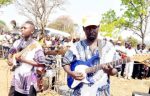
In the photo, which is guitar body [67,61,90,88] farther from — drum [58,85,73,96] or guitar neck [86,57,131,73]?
drum [58,85,73,96]

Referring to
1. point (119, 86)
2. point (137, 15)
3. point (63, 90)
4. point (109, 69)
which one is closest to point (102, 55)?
point (109, 69)

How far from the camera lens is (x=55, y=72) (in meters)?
10.0

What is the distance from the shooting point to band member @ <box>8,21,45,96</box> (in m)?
5.17

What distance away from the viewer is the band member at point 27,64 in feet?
17.0

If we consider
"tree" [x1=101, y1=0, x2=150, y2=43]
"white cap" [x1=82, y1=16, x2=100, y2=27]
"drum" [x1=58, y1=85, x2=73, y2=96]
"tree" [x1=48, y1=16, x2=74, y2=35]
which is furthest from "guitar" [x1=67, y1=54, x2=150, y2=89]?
"tree" [x1=48, y1=16, x2=74, y2=35]

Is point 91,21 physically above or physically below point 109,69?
above

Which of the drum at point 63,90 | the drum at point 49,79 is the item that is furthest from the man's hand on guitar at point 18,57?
the drum at point 49,79

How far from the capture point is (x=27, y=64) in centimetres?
516

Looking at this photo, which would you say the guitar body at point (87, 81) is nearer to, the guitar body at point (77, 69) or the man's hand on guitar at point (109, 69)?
the guitar body at point (77, 69)

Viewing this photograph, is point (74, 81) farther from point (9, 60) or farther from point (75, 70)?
point (9, 60)

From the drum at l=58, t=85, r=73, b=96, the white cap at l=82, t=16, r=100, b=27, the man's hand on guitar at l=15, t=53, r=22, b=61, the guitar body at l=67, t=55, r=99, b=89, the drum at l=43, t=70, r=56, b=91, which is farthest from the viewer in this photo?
the drum at l=43, t=70, r=56, b=91

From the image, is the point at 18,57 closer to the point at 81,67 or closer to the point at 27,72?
the point at 27,72

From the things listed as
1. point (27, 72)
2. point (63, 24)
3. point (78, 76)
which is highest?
point (63, 24)

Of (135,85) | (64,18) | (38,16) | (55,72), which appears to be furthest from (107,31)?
(64,18)
